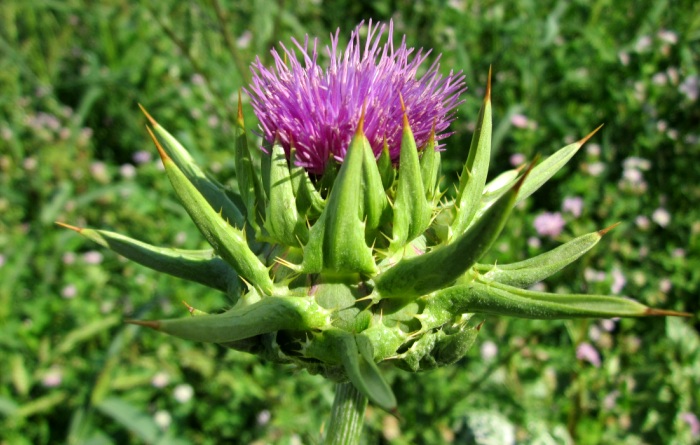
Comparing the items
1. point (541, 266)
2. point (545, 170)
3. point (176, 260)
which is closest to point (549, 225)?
point (545, 170)

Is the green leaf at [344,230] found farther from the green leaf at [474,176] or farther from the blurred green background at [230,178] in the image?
the blurred green background at [230,178]

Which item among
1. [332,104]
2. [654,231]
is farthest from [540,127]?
[332,104]

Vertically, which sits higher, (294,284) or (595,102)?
(294,284)

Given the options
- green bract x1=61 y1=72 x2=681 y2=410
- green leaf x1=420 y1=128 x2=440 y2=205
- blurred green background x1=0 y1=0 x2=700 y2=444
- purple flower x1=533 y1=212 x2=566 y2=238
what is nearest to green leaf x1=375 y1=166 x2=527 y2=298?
green bract x1=61 y1=72 x2=681 y2=410

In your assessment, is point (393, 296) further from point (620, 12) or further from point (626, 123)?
point (620, 12)

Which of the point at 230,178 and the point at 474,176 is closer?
the point at 474,176

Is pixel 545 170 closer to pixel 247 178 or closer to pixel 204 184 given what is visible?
pixel 247 178

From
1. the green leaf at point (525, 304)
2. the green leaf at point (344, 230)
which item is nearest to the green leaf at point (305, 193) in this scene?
the green leaf at point (344, 230)
